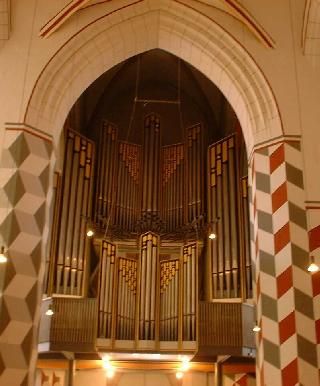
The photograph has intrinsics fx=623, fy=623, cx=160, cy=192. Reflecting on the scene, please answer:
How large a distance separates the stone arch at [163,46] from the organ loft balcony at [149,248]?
3.26m

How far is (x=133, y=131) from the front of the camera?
14484 millimetres

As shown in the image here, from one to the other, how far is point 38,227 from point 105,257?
3.53 m

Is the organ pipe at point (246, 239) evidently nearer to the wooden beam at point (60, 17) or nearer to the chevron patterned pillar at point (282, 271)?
the chevron patterned pillar at point (282, 271)

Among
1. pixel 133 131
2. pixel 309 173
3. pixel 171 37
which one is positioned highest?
pixel 133 131

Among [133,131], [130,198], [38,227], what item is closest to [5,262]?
[38,227]

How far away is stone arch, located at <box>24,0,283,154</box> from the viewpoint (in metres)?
8.78

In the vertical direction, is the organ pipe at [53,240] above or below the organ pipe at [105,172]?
below

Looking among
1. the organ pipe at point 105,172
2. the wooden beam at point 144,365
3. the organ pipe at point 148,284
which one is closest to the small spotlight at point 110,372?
the wooden beam at point 144,365

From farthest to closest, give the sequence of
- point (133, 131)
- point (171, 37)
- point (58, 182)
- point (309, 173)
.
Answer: point (133, 131)
point (58, 182)
point (171, 37)
point (309, 173)

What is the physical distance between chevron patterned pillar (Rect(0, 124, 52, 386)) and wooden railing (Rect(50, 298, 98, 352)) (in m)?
3.31

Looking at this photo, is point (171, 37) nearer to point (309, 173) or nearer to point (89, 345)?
point (309, 173)

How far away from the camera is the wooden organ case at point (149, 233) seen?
1121cm

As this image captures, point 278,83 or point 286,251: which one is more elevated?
point 278,83

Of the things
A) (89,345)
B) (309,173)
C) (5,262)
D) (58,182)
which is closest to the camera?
(5,262)
